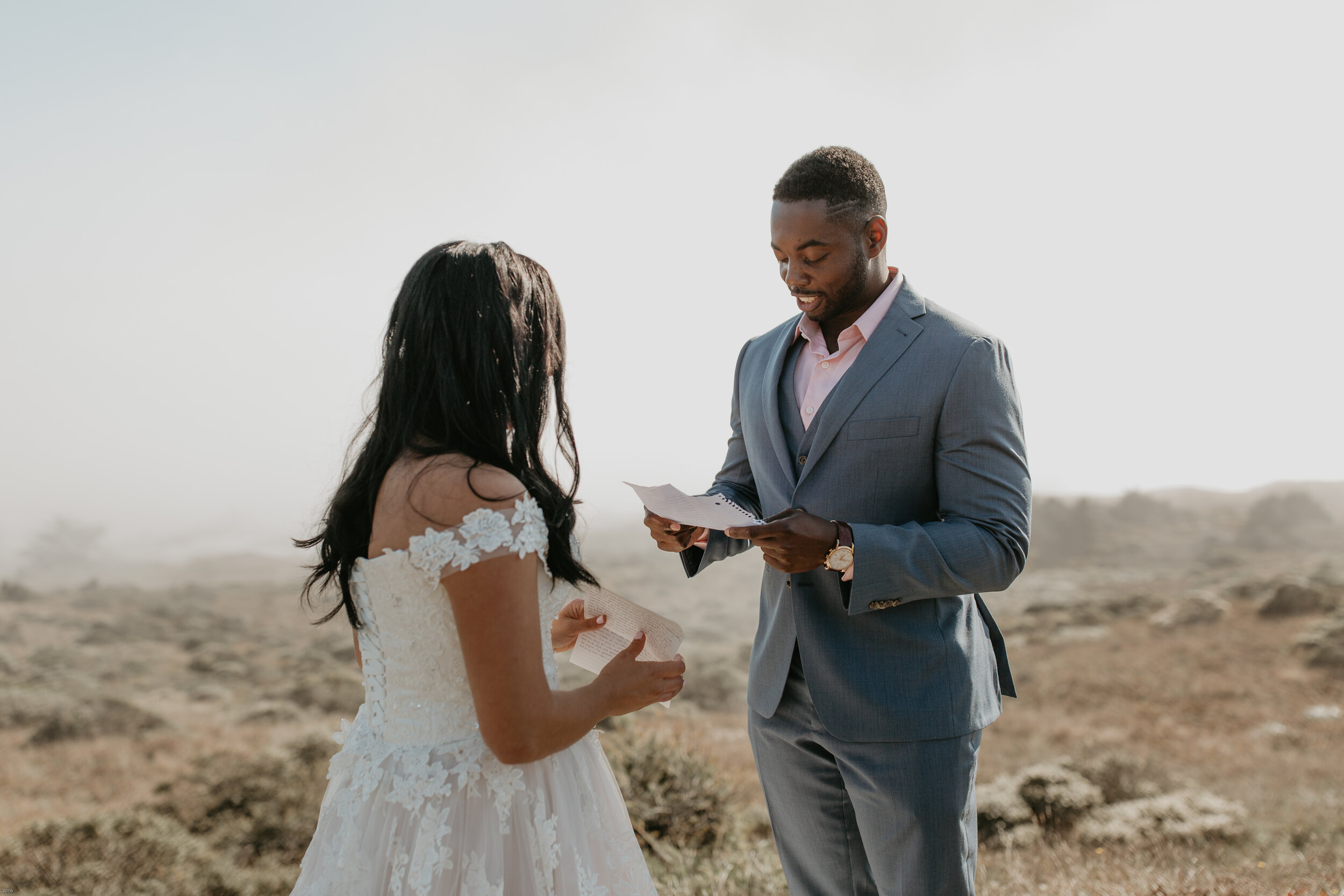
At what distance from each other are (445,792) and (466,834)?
103 mm

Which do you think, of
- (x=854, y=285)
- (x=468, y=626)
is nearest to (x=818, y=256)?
(x=854, y=285)

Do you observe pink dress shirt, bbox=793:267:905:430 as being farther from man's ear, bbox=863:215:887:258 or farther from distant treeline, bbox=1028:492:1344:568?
distant treeline, bbox=1028:492:1344:568

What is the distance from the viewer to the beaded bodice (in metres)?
1.54

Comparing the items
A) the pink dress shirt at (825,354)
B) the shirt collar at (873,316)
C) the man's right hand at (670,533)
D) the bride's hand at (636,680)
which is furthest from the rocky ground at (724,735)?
the shirt collar at (873,316)

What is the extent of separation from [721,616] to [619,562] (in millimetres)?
Answer: 2571

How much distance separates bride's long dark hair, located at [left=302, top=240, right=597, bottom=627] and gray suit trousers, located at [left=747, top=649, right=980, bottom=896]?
1.01m

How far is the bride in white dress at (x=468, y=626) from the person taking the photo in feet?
5.07

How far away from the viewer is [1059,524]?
18.7m

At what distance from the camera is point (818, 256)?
235cm

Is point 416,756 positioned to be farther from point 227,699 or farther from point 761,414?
point 227,699

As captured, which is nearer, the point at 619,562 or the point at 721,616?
the point at 721,616

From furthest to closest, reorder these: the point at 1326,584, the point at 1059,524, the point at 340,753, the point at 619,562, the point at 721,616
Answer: the point at 1059,524 < the point at 619,562 < the point at 721,616 < the point at 1326,584 < the point at 340,753

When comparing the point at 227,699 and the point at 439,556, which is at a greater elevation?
the point at 439,556

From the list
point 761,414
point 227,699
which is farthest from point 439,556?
point 227,699
